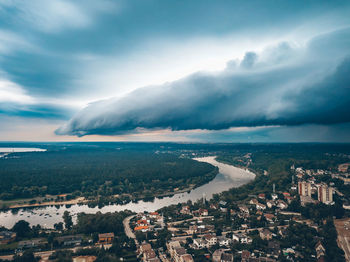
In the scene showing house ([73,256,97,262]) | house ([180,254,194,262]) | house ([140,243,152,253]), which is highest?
house ([180,254,194,262])

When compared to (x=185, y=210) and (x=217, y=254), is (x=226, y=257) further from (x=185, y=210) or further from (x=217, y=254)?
(x=185, y=210)

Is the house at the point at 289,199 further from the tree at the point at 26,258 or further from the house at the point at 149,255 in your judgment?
the tree at the point at 26,258

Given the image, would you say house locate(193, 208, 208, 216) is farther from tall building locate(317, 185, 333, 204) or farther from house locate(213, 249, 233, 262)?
tall building locate(317, 185, 333, 204)

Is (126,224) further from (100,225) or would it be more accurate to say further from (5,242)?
(5,242)

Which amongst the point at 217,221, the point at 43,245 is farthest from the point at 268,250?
the point at 43,245

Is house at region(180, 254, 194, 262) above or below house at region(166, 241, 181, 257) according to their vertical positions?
above

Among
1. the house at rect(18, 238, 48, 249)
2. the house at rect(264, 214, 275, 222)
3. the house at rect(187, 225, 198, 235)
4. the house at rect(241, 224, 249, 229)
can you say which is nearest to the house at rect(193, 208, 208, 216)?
the house at rect(187, 225, 198, 235)

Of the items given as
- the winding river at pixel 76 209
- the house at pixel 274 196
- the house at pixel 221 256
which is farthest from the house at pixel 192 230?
the house at pixel 274 196
